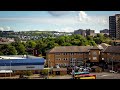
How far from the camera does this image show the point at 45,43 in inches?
223

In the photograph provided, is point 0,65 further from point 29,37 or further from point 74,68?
point 74,68

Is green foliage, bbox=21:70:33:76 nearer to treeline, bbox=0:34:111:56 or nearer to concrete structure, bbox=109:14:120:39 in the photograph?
treeline, bbox=0:34:111:56

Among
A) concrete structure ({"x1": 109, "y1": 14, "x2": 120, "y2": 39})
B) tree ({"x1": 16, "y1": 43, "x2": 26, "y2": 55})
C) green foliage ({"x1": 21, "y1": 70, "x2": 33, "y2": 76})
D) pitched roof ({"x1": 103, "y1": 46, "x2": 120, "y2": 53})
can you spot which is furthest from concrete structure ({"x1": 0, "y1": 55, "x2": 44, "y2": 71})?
concrete structure ({"x1": 109, "y1": 14, "x2": 120, "y2": 39})

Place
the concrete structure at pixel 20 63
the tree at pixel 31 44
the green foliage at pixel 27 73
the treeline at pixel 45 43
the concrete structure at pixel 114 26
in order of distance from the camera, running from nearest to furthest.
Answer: the concrete structure at pixel 114 26, the green foliage at pixel 27 73, the concrete structure at pixel 20 63, the tree at pixel 31 44, the treeline at pixel 45 43

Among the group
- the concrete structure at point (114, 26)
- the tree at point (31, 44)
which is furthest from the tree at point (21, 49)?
the concrete structure at point (114, 26)

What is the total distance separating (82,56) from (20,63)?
1.32 m

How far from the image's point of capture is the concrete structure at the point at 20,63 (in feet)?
15.7

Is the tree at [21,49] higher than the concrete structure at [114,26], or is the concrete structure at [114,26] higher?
the concrete structure at [114,26]

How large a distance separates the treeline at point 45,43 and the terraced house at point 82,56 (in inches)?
8.4

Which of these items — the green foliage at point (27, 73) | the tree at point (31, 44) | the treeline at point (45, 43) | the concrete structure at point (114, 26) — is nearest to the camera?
the concrete structure at point (114, 26)

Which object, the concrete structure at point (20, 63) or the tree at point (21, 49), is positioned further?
the tree at point (21, 49)

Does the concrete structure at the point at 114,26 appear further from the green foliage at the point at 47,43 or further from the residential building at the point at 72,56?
the residential building at the point at 72,56
